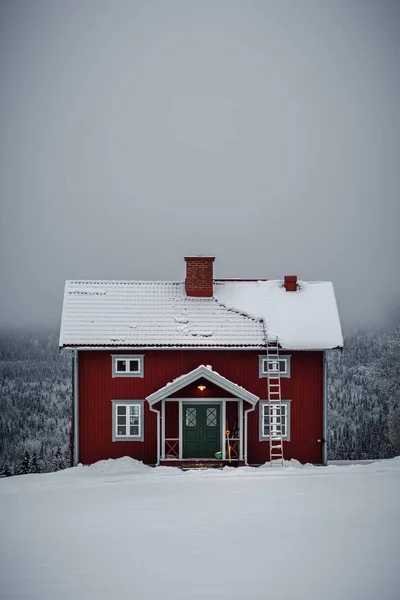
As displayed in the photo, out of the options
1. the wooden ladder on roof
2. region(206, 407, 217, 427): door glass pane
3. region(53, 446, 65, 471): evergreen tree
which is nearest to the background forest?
region(53, 446, 65, 471): evergreen tree

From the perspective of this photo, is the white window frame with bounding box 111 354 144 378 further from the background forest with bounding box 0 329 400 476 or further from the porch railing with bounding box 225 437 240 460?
the background forest with bounding box 0 329 400 476

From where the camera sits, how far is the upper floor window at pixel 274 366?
87.8 ft

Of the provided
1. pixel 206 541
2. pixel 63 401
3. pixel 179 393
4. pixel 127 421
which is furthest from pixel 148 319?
pixel 63 401

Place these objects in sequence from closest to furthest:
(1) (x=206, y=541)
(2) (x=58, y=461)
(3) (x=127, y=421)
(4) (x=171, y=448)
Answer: (1) (x=206, y=541), (4) (x=171, y=448), (3) (x=127, y=421), (2) (x=58, y=461)

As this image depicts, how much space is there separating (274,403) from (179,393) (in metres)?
3.47

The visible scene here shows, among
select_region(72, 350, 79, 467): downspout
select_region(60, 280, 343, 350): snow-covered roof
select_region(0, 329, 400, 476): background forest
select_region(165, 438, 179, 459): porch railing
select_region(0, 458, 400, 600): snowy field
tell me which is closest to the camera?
select_region(0, 458, 400, 600): snowy field

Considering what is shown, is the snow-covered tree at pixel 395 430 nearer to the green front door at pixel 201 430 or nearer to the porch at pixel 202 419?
the porch at pixel 202 419

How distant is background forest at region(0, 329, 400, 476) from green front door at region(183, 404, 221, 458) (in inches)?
569

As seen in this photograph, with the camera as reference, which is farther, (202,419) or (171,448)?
(202,419)

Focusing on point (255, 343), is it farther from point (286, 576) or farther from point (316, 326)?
point (286, 576)

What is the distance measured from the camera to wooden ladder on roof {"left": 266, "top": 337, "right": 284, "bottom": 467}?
26.2 metres

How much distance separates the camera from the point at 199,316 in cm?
2784

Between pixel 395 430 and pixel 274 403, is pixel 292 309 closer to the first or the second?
pixel 274 403

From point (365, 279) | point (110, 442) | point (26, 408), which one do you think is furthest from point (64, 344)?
point (365, 279)
